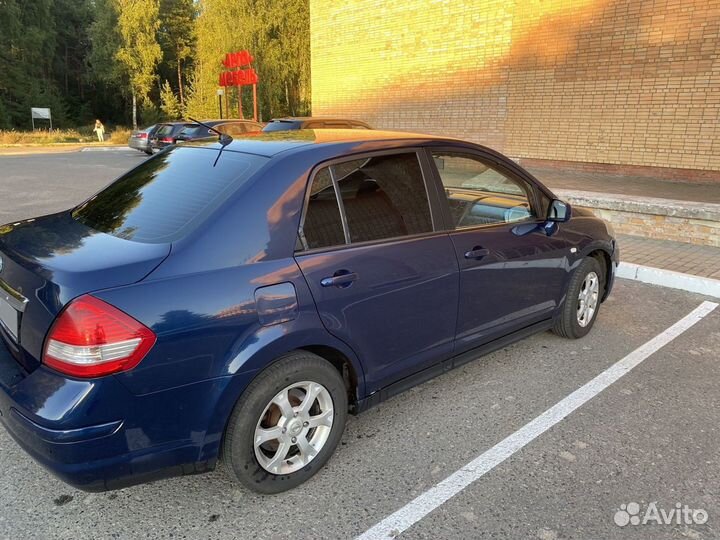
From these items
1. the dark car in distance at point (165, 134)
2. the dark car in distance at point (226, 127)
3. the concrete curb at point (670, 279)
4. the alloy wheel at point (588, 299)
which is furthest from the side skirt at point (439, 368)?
the dark car in distance at point (165, 134)

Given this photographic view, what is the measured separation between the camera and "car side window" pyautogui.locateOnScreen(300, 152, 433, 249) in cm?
273

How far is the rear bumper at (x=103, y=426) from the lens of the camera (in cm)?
208

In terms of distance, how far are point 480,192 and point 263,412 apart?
2603 millimetres

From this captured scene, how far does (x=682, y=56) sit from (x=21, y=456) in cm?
1259

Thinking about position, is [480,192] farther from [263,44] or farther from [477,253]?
[263,44]

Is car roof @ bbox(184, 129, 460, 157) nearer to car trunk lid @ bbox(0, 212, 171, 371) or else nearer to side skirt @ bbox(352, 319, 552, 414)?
car trunk lid @ bbox(0, 212, 171, 371)

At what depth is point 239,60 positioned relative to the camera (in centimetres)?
2850

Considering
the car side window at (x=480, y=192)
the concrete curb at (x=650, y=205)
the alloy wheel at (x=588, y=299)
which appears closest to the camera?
the car side window at (x=480, y=192)

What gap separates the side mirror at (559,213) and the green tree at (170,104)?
151 ft

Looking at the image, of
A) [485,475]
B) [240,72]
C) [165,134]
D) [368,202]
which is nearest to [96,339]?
[368,202]

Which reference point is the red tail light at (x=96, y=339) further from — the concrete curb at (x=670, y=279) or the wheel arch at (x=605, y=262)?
the concrete curb at (x=670, y=279)

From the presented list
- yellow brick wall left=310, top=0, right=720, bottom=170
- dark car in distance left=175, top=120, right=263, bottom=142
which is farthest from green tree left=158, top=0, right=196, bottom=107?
yellow brick wall left=310, top=0, right=720, bottom=170

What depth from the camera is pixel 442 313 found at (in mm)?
3223

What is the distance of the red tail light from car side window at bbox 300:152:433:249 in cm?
88
